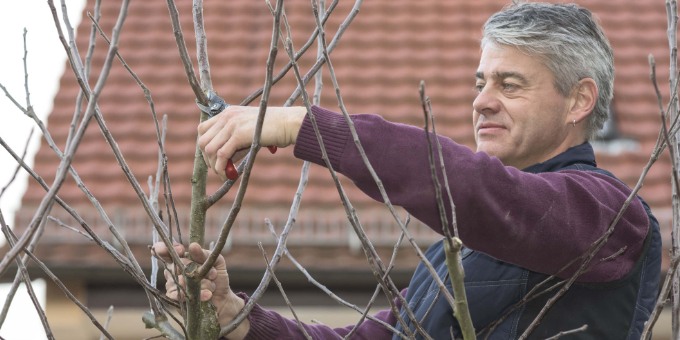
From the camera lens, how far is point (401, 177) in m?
1.13

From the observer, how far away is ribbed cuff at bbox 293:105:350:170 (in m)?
1.13

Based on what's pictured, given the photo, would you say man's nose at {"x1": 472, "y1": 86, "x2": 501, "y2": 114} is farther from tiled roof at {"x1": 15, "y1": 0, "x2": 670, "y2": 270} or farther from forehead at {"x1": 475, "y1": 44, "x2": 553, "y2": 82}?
tiled roof at {"x1": 15, "y1": 0, "x2": 670, "y2": 270}

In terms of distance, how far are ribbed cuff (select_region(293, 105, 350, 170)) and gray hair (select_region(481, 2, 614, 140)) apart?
69cm

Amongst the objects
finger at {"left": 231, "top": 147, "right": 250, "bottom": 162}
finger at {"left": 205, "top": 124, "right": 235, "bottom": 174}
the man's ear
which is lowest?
the man's ear

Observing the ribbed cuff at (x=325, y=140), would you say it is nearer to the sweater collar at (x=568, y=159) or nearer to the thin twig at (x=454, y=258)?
the thin twig at (x=454, y=258)

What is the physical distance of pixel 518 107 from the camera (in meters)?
1.65

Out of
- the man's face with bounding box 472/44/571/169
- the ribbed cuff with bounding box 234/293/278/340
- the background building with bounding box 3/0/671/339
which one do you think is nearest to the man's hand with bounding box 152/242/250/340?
the ribbed cuff with bounding box 234/293/278/340

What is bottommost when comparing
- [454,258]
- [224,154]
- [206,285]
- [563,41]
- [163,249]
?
[206,285]

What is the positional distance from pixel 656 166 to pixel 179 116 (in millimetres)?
3557

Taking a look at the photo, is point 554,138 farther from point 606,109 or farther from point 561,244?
point 561,244

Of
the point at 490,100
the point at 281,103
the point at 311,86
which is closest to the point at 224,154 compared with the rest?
Answer: the point at 490,100

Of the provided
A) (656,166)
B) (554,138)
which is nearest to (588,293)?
(554,138)

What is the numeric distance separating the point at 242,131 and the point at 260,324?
2.35ft

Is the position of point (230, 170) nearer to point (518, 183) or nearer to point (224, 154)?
point (224, 154)
